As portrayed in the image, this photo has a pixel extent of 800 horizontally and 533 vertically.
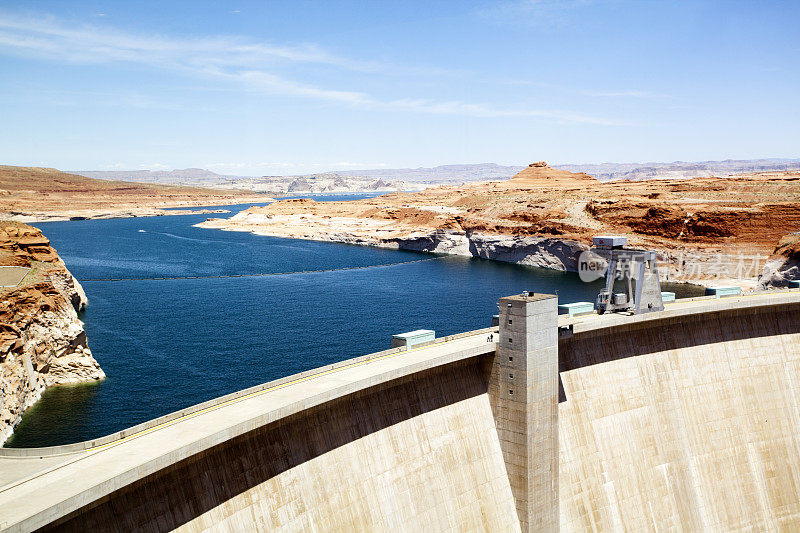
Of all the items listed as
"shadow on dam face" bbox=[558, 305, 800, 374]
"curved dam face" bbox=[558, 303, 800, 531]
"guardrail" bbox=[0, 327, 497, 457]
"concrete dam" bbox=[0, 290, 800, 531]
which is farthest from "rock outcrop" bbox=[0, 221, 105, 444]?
"shadow on dam face" bbox=[558, 305, 800, 374]

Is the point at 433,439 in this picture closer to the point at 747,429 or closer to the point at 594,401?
the point at 594,401

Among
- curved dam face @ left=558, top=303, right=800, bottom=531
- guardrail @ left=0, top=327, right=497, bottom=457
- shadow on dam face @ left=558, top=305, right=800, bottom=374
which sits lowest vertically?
curved dam face @ left=558, top=303, right=800, bottom=531

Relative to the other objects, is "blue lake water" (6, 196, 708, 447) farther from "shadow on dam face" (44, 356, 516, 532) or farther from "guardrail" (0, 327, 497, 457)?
"shadow on dam face" (44, 356, 516, 532)

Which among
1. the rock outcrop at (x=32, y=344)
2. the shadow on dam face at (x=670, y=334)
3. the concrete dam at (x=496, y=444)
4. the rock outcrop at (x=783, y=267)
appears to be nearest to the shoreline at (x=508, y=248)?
the rock outcrop at (x=783, y=267)

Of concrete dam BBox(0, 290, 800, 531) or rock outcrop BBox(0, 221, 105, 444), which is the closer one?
concrete dam BBox(0, 290, 800, 531)

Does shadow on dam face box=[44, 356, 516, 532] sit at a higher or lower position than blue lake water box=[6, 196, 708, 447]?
higher

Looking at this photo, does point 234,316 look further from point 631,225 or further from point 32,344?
point 631,225


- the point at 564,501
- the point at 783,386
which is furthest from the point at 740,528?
the point at 564,501

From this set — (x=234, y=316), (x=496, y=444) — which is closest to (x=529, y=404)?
(x=496, y=444)

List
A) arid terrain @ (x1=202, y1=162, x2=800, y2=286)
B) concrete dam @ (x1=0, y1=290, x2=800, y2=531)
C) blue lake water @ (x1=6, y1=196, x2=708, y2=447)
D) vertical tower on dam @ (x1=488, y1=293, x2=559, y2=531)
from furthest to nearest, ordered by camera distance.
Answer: arid terrain @ (x1=202, y1=162, x2=800, y2=286) < blue lake water @ (x1=6, y1=196, x2=708, y2=447) < vertical tower on dam @ (x1=488, y1=293, x2=559, y2=531) < concrete dam @ (x1=0, y1=290, x2=800, y2=531)
